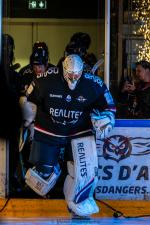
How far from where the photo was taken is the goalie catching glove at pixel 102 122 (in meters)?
6.11

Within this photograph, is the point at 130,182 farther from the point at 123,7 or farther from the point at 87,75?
the point at 123,7

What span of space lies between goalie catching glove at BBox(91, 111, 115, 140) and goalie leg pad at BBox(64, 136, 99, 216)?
0.61 feet

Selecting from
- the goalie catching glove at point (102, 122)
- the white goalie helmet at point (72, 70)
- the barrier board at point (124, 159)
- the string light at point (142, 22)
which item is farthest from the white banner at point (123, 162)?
the white goalie helmet at point (72, 70)

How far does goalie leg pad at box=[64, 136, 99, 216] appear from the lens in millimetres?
6141

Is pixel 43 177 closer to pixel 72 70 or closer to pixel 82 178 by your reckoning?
pixel 82 178

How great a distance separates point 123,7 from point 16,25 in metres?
2.52

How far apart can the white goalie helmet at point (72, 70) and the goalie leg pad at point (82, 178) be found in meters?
0.55

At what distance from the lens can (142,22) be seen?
730 cm

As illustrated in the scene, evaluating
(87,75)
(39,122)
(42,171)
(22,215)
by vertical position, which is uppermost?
(87,75)

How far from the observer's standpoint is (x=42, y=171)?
20.7 feet

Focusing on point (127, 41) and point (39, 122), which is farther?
point (127, 41)

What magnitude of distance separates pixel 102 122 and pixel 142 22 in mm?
1690

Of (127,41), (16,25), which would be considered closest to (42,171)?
(127,41)

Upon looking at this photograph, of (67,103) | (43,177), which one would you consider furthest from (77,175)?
(67,103)
